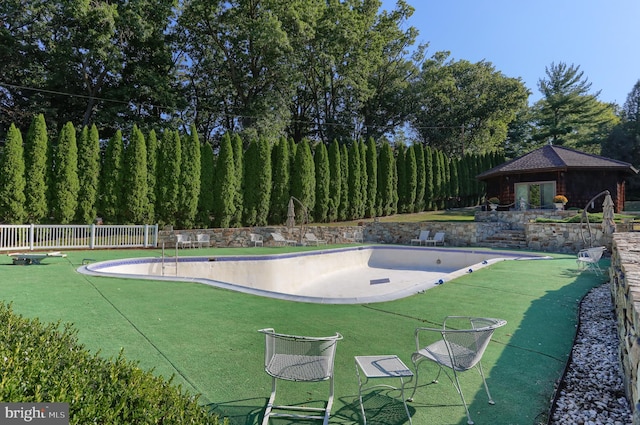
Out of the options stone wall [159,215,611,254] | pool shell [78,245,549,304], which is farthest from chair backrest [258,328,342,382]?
stone wall [159,215,611,254]

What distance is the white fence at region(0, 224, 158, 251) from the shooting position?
1205cm

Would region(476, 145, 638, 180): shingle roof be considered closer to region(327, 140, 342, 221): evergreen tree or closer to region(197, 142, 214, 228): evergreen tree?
region(327, 140, 342, 221): evergreen tree

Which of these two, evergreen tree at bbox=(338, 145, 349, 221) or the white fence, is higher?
evergreen tree at bbox=(338, 145, 349, 221)

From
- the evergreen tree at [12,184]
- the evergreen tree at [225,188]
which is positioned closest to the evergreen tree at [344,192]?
the evergreen tree at [225,188]

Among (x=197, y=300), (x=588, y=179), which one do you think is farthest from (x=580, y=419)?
(x=588, y=179)

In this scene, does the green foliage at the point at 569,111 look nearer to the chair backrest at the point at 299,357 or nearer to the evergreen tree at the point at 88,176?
the evergreen tree at the point at 88,176

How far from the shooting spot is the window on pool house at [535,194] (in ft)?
75.2

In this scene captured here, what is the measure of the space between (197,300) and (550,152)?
24813 millimetres

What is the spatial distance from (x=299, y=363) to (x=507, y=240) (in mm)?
15963

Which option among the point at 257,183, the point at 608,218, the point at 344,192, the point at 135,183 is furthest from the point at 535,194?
the point at 135,183

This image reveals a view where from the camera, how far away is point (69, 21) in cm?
2081

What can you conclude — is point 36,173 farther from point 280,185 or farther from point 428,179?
point 428,179

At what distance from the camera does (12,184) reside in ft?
44.2

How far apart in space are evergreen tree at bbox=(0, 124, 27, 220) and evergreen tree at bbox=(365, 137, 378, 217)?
56.2ft
